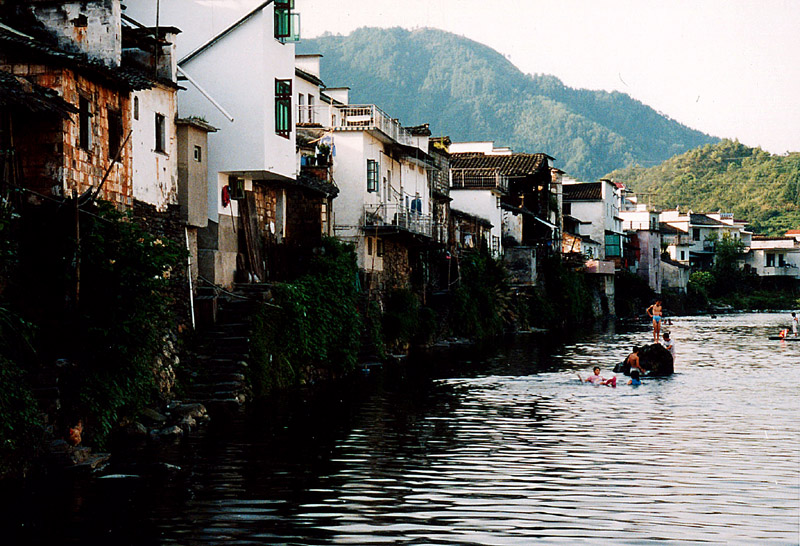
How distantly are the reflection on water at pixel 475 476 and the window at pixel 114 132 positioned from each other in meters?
8.32

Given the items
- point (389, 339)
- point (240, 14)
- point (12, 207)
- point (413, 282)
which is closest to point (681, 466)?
point (12, 207)

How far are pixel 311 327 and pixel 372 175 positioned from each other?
16.4 metres

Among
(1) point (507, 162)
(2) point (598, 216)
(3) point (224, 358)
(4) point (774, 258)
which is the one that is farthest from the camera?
(4) point (774, 258)

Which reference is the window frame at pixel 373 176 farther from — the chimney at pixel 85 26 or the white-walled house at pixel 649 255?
the white-walled house at pixel 649 255

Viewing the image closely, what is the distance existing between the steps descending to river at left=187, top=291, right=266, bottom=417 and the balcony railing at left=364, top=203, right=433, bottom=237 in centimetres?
1789

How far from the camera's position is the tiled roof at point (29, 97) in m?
21.4

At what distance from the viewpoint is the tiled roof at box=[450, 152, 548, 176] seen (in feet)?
301

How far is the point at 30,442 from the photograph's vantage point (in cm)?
1853

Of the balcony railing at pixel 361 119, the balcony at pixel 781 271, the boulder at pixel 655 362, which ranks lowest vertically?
the boulder at pixel 655 362

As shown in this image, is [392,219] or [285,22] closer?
[285,22]

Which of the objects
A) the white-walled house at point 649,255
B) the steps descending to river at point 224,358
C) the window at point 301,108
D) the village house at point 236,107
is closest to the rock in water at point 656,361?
the village house at point 236,107

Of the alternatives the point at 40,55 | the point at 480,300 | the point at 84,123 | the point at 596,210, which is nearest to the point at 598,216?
the point at 596,210

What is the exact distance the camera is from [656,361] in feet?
138

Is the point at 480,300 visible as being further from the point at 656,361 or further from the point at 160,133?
the point at 160,133
